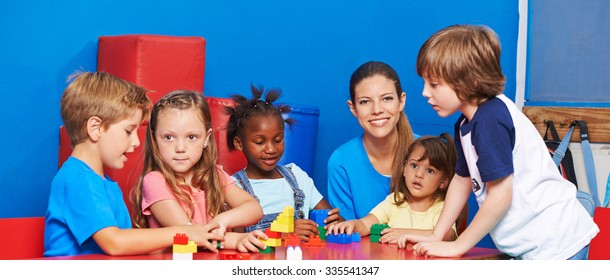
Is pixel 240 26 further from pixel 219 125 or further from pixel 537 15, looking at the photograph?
pixel 537 15

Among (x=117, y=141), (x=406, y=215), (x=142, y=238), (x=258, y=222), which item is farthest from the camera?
(x=258, y=222)

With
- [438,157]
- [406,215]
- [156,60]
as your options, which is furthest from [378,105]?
[156,60]

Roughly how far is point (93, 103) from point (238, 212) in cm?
52

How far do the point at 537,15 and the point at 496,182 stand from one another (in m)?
2.07

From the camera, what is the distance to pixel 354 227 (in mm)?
2582

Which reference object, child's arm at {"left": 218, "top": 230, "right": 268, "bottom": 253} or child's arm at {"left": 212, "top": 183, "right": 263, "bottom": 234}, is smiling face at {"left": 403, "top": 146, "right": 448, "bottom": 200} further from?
child's arm at {"left": 218, "top": 230, "right": 268, "bottom": 253}

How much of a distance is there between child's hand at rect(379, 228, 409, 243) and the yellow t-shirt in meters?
0.22

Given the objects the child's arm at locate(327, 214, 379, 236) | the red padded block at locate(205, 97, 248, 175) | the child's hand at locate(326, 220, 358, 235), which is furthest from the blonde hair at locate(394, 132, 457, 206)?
the red padded block at locate(205, 97, 248, 175)

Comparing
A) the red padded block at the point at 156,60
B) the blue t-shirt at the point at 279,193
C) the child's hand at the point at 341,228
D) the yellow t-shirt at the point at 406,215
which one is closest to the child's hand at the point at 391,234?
the child's hand at the point at 341,228

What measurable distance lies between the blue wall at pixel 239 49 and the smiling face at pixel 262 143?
0.66m

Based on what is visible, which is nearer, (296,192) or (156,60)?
(296,192)

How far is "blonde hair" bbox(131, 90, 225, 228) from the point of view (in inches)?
97.3

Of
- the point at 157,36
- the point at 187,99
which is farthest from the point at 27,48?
the point at 187,99

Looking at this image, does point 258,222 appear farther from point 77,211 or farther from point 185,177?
point 77,211
